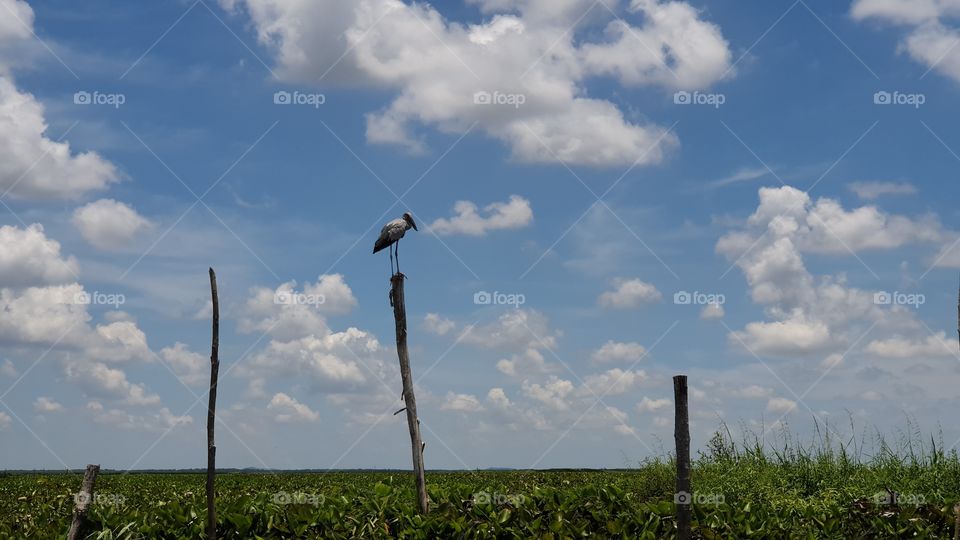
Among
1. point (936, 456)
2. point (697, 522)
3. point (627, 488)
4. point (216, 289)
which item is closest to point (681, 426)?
point (697, 522)

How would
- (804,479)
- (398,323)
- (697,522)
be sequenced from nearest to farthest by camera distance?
(697,522)
(398,323)
(804,479)

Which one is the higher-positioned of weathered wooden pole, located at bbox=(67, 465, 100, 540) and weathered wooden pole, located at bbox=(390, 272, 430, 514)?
weathered wooden pole, located at bbox=(390, 272, 430, 514)

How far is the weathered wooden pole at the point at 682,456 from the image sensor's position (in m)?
7.96

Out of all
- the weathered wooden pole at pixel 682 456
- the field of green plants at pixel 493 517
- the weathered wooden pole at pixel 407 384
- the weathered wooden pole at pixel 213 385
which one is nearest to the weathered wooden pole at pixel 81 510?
the field of green plants at pixel 493 517

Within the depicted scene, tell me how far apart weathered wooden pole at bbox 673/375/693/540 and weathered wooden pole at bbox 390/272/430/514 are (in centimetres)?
307

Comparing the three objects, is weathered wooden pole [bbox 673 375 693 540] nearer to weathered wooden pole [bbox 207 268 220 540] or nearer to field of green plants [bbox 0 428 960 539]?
field of green plants [bbox 0 428 960 539]

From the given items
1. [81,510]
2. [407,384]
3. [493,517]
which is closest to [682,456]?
[493,517]

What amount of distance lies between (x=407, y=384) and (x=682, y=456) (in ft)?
11.4

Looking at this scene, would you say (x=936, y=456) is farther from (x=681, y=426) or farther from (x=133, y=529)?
(x=133, y=529)

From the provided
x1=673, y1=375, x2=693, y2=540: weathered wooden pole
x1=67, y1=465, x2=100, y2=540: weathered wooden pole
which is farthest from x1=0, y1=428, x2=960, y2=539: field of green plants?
x1=673, y1=375, x2=693, y2=540: weathered wooden pole

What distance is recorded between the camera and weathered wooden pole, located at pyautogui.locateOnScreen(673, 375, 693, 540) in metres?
7.96

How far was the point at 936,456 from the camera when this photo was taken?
15.9m

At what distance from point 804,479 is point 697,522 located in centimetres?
694

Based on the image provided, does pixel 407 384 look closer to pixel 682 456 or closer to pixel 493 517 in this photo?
pixel 493 517
